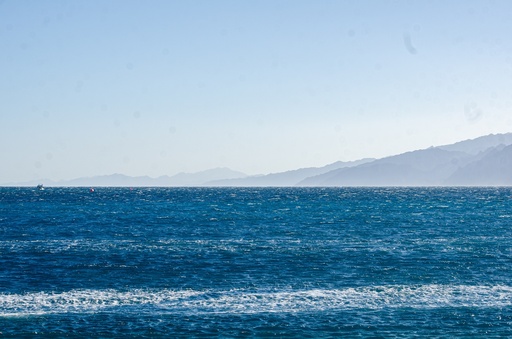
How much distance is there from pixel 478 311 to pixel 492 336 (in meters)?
5.09

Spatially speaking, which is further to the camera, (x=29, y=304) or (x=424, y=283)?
(x=424, y=283)

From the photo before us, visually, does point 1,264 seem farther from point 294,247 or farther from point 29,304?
point 294,247

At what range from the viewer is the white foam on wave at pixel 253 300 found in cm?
3434

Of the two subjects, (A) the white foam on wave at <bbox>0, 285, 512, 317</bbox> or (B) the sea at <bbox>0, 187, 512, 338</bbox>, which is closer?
(B) the sea at <bbox>0, 187, 512, 338</bbox>

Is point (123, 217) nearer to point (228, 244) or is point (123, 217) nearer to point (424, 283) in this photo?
point (228, 244)

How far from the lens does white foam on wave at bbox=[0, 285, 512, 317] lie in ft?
113

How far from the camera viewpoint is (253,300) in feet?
119

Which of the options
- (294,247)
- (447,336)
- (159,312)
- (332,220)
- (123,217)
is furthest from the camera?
(123,217)

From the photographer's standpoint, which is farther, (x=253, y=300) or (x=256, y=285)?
(x=256, y=285)

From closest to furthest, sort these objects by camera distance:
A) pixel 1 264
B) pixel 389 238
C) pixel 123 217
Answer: pixel 1 264 < pixel 389 238 < pixel 123 217

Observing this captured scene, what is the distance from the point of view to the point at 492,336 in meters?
28.8

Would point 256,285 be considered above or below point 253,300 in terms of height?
above

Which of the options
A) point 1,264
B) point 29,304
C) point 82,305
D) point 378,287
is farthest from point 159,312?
point 1,264

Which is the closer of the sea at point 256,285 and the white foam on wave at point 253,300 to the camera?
the sea at point 256,285
